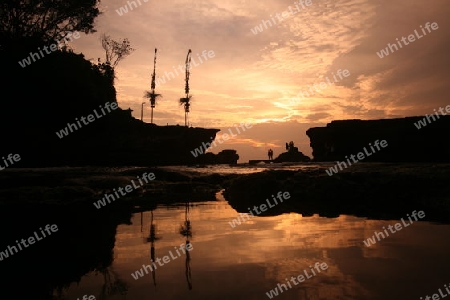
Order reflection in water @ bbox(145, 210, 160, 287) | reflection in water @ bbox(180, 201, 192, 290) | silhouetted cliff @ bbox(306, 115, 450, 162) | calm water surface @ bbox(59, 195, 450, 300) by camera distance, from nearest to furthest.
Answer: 1. calm water surface @ bbox(59, 195, 450, 300)
2. reflection in water @ bbox(180, 201, 192, 290)
3. reflection in water @ bbox(145, 210, 160, 287)
4. silhouetted cliff @ bbox(306, 115, 450, 162)

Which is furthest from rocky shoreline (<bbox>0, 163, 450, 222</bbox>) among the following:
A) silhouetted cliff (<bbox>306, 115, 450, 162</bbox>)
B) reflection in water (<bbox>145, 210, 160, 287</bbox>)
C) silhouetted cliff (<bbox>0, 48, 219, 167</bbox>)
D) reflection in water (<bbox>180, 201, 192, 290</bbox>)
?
silhouetted cliff (<bbox>0, 48, 219, 167</bbox>)

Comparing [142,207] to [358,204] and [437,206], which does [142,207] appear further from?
[437,206]

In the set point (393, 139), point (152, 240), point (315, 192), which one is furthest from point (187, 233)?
point (393, 139)

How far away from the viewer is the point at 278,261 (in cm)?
374

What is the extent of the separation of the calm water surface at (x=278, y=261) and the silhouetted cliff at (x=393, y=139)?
16.5 m

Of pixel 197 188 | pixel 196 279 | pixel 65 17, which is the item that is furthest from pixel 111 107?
pixel 196 279

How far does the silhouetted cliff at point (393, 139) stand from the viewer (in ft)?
62.0

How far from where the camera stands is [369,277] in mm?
3125

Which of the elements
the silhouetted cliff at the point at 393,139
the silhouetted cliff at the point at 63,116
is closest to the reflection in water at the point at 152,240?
the silhouetted cliff at the point at 393,139

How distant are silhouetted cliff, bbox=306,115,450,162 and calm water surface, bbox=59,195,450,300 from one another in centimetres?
1655

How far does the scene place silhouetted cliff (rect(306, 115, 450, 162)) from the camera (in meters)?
18.9

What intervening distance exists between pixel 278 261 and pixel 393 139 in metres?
20.9

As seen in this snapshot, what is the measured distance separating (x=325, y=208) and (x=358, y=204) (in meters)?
1.03

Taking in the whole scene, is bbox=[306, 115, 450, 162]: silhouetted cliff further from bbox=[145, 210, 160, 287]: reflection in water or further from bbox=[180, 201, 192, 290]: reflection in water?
bbox=[145, 210, 160, 287]: reflection in water
